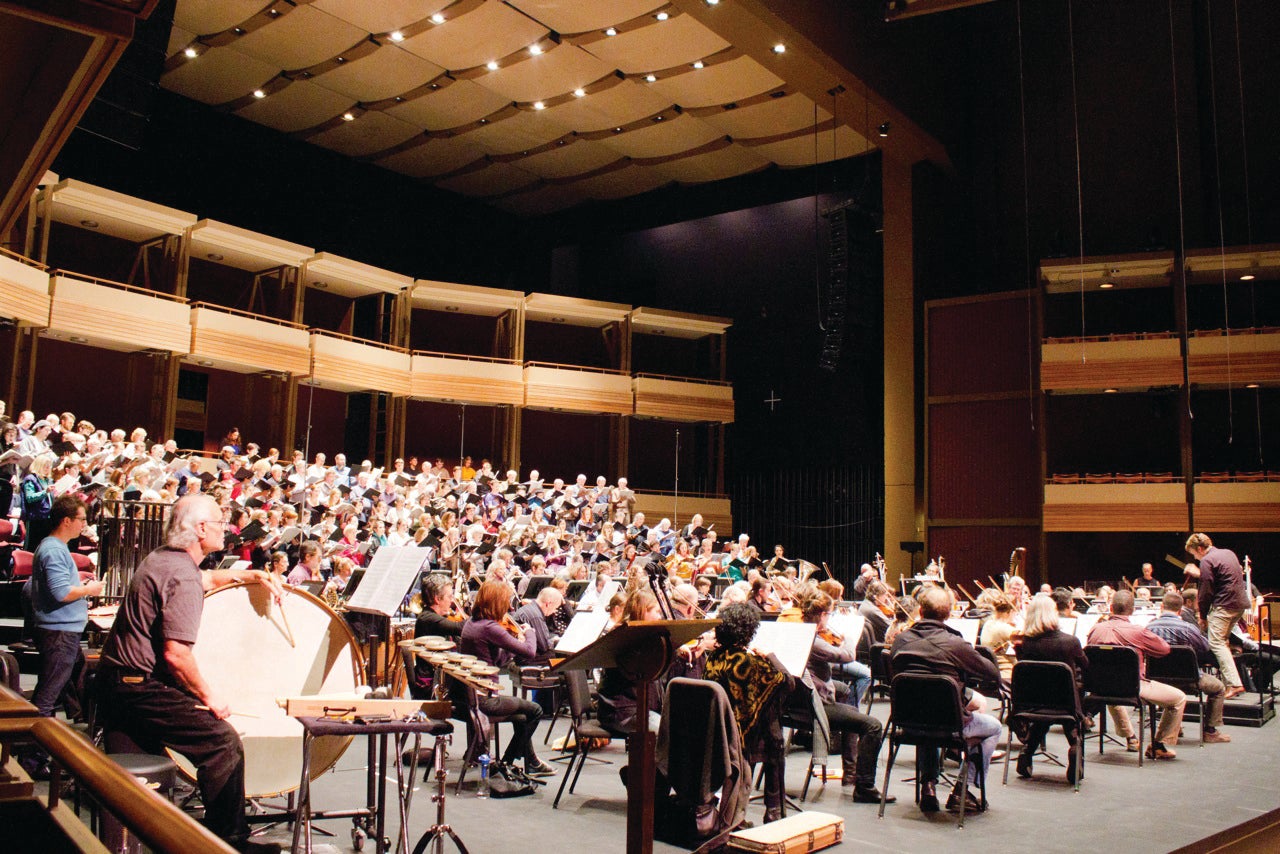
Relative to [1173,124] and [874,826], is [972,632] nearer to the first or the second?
[874,826]

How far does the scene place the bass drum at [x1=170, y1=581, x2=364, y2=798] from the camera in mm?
3764

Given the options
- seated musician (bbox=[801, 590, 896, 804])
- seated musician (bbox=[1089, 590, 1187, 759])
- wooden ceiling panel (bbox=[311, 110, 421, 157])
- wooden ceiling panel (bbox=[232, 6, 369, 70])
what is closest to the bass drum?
seated musician (bbox=[801, 590, 896, 804])

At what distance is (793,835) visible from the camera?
166 inches

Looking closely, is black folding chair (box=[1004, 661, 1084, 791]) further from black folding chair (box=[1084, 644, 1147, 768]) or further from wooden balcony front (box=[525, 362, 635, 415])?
Answer: wooden balcony front (box=[525, 362, 635, 415])

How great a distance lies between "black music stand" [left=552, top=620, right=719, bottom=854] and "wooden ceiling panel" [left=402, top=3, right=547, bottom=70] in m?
14.7

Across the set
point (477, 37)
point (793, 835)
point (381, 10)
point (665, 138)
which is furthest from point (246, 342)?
point (793, 835)

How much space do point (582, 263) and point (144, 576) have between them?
22.4 meters

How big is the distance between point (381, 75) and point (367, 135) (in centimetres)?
282

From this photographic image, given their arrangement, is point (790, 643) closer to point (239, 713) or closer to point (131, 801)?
point (239, 713)

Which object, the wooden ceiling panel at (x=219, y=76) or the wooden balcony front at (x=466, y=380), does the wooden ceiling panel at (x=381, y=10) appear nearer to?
the wooden ceiling panel at (x=219, y=76)

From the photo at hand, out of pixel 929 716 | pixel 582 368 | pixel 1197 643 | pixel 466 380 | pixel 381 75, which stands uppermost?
pixel 381 75

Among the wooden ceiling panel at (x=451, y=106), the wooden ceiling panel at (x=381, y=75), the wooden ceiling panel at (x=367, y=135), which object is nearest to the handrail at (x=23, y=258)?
the wooden ceiling panel at (x=381, y=75)

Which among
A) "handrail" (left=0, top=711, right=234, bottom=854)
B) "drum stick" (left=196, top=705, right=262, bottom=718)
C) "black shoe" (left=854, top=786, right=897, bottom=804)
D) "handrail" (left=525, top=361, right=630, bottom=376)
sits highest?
"handrail" (left=525, top=361, right=630, bottom=376)

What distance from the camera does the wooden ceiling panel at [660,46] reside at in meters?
16.3
